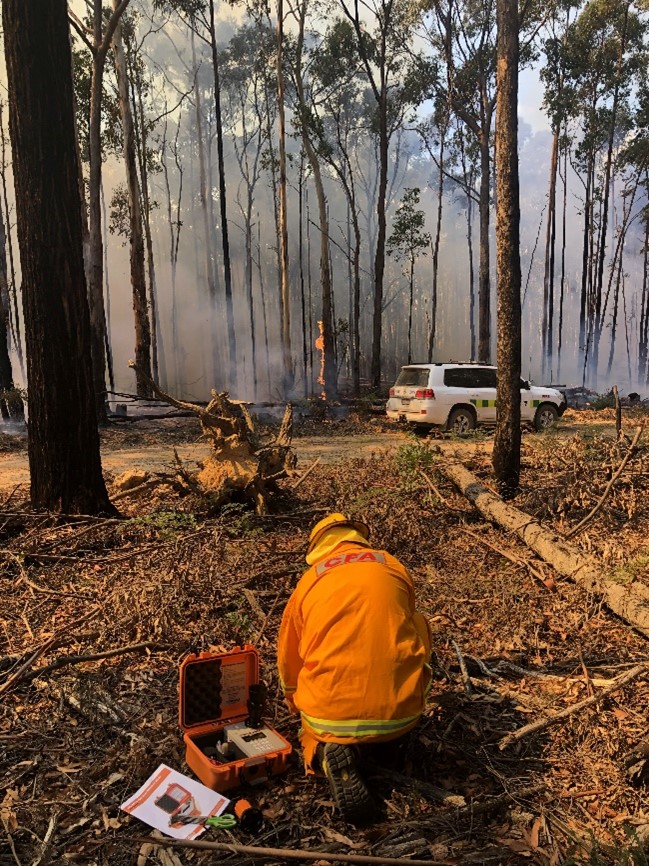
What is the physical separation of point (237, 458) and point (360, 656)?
4.51 meters

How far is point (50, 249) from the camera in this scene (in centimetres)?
581

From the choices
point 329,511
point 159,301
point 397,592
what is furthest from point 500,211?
point 159,301

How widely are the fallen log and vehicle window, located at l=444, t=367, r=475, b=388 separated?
6.69 m

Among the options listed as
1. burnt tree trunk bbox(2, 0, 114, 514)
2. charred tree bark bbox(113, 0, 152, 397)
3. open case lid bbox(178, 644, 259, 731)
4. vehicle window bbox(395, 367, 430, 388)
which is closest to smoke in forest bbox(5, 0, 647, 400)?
charred tree bark bbox(113, 0, 152, 397)

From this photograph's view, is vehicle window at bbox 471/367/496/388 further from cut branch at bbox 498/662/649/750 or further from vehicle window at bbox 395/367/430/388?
cut branch at bbox 498/662/649/750

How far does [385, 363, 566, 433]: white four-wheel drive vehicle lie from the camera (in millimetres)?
13648

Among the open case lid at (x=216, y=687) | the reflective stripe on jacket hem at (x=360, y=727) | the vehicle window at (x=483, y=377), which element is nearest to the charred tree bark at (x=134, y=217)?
the vehicle window at (x=483, y=377)

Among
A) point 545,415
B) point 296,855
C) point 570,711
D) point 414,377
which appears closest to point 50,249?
point 296,855

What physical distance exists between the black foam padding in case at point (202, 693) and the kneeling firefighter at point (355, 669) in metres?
0.43

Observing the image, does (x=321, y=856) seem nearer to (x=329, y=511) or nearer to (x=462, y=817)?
(x=462, y=817)

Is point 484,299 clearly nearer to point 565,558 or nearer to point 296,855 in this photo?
point 565,558

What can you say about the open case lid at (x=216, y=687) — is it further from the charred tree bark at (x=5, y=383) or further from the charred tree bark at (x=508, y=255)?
the charred tree bark at (x=5, y=383)

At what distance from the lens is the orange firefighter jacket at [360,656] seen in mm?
2445

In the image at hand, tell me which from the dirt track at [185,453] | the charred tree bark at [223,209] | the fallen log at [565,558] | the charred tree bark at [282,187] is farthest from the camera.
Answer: the charred tree bark at [223,209]
